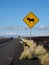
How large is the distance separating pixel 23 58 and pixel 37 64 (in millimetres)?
3234

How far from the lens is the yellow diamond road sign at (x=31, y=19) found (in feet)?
80.0

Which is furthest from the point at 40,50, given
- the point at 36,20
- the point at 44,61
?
the point at 44,61

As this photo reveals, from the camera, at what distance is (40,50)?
67.7 feet

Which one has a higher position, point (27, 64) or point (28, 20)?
point (28, 20)

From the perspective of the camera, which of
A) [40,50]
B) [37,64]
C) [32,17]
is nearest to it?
[37,64]

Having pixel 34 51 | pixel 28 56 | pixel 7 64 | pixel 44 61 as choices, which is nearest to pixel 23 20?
pixel 34 51

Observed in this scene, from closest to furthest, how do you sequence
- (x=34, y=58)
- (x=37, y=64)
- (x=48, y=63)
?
(x=48, y=63), (x=37, y=64), (x=34, y=58)

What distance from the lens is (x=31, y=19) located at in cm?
2456

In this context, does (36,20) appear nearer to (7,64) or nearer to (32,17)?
(32,17)

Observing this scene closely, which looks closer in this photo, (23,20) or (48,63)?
(48,63)

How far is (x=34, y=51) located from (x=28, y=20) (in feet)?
15.5

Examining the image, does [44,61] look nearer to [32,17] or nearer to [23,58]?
[23,58]

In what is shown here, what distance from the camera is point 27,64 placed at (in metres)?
15.5

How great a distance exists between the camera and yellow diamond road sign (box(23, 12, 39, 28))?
2438 cm
